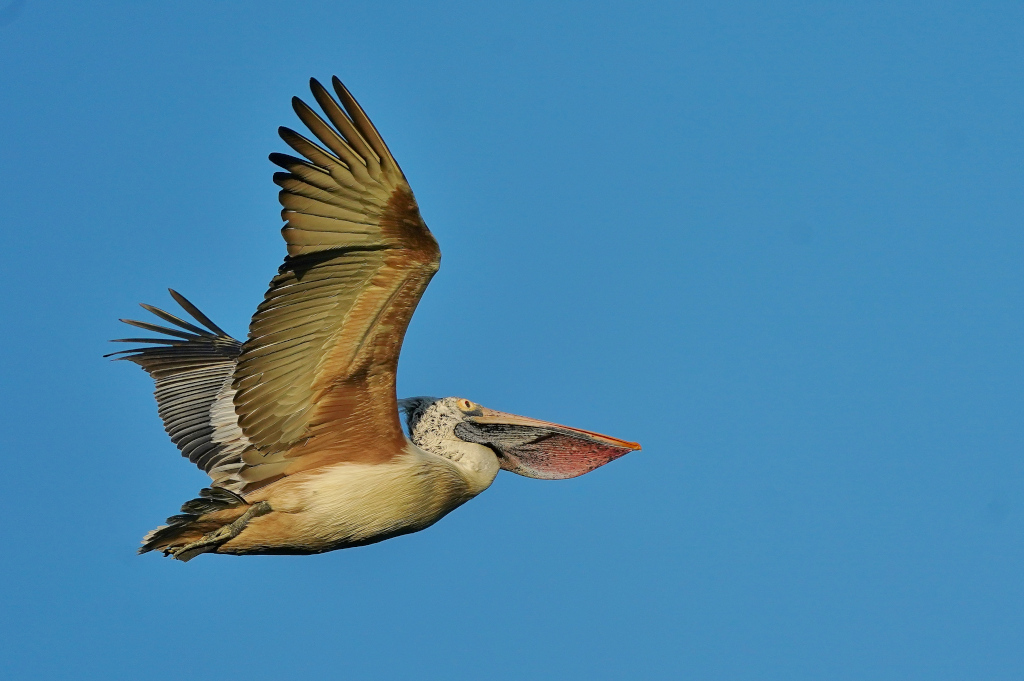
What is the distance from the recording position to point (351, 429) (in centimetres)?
852

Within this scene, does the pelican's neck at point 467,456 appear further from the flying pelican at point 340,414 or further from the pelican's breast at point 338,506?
the pelican's breast at point 338,506

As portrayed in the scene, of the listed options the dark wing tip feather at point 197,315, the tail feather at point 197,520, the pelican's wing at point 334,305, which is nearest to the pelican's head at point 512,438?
the pelican's wing at point 334,305

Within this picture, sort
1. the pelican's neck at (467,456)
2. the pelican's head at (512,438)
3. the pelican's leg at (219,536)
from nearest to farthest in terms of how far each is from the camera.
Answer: the pelican's leg at (219,536) < the pelican's neck at (467,456) < the pelican's head at (512,438)

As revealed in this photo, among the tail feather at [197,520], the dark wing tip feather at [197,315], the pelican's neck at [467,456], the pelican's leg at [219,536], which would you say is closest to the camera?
the tail feather at [197,520]

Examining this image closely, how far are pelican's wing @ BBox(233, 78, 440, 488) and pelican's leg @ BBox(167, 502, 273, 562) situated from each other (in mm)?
304

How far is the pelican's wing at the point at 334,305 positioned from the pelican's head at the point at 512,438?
3.41 feet

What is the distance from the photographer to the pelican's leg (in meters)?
8.38

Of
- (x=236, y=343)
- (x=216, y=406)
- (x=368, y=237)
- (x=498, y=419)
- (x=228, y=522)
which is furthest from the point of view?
(x=236, y=343)

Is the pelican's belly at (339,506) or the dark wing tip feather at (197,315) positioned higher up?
the dark wing tip feather at (197,315)

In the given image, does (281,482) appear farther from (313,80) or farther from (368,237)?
(313,80)

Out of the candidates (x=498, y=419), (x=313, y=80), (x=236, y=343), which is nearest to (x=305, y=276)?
(x=313, y=80)

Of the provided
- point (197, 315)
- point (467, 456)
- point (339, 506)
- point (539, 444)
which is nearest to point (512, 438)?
point (539, 444)

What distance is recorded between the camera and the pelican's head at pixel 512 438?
970cm

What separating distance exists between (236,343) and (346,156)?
16.9ft
